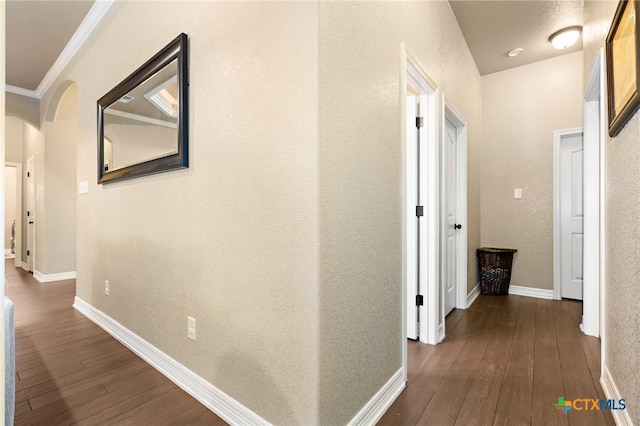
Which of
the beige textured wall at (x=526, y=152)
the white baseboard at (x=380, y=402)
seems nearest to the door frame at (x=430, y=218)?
the white baseboard at (x=380, y=402)

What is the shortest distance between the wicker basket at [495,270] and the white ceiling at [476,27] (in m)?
2.19

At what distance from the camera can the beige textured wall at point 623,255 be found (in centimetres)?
128

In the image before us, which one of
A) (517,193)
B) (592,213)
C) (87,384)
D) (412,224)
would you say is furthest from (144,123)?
(517,193)

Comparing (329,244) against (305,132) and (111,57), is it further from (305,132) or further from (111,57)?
(111,57)

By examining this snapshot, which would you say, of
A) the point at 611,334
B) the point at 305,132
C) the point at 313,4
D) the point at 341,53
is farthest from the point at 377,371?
the point at 313,4

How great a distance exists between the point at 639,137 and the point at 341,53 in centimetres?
123

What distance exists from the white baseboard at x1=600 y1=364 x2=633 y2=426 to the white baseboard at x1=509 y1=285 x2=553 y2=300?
2007 millimetres

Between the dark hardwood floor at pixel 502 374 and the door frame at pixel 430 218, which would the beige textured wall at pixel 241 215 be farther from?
the door frame at pixel 430 218

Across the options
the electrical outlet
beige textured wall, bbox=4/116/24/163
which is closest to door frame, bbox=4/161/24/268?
beige textured wall, bbox=4/116/24/163

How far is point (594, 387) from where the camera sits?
5.77 ft

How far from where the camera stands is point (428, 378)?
185cm

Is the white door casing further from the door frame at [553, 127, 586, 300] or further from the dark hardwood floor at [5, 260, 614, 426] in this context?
the door frame at [553, 127, 586, 300]

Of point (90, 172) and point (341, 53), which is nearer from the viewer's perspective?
point (341, 53)

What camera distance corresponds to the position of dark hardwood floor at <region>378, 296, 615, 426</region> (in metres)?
1.52
